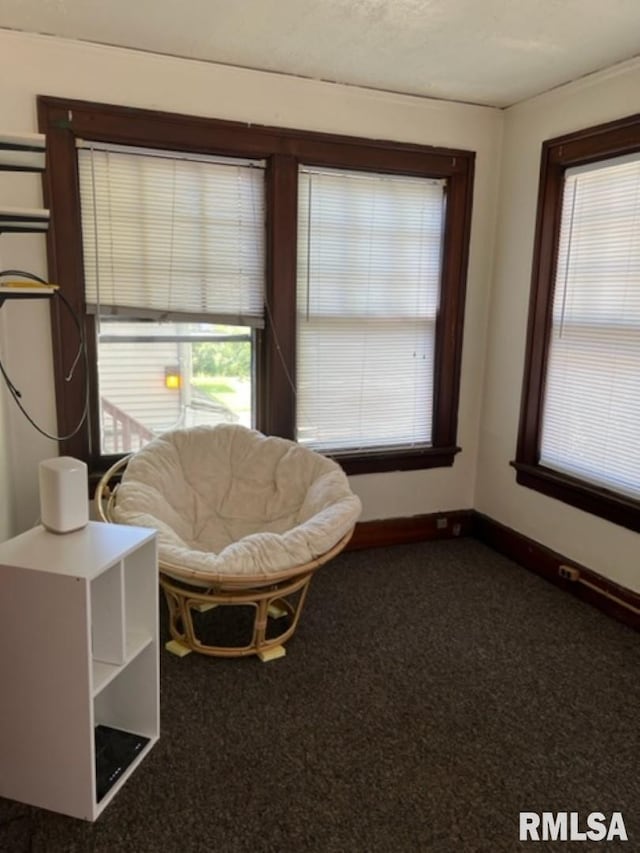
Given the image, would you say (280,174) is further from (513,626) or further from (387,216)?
(513,626)

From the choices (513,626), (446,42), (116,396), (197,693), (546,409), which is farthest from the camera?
(546,409)

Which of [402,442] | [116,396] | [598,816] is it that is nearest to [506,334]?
[402,442]

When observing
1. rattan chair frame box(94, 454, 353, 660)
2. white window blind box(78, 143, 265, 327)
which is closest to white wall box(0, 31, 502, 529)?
white window blind box(78, 143, 265, 327)

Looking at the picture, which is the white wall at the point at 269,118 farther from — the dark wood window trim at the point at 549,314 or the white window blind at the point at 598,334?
the white window blind at the point at 598,334

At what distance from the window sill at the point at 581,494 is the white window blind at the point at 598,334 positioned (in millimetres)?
48

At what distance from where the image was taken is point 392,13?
2.29 m

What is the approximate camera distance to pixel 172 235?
2973 mm

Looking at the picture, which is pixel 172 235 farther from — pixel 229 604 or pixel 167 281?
pixel 229 604

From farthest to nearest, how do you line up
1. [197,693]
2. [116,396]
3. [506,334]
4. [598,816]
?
[506,334], [116,396], [197,693], [598,816]

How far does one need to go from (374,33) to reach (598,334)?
1.67 metres

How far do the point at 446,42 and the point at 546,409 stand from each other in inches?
71.3

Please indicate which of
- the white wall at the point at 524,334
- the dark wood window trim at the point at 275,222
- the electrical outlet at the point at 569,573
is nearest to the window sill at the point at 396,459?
the dark wood window trim at the point at 275,222

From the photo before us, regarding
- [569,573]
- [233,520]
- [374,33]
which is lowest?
[569,573]

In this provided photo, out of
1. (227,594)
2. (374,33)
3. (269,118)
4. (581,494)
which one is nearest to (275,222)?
(269,118)
